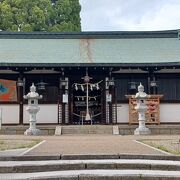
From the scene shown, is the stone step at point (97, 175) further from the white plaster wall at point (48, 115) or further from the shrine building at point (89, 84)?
the white plaster wall at point (48, 115)

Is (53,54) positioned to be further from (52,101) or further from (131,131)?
(131,131)

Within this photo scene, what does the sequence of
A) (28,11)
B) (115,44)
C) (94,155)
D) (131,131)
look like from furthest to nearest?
(28,11) < (115,44) < (131,131) < (94,155)

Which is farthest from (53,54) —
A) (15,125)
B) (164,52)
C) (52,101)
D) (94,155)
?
(94,155)

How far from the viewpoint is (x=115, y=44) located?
78.8 ft

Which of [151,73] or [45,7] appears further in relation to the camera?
[45,7]

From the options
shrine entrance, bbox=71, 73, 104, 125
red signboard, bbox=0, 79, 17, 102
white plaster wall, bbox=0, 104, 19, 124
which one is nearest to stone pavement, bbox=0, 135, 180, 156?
white plaster wall, bbox=0, 104, 19, 124

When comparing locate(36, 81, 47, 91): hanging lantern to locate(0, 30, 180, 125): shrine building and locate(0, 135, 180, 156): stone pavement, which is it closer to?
locate(0, 30, 180, 125): shrine building

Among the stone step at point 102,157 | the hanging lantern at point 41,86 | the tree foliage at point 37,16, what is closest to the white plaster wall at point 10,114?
the hanging lantern at point 41,86

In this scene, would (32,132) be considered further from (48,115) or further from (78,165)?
(78,165)

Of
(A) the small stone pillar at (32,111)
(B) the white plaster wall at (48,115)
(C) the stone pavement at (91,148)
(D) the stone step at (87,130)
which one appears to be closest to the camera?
(C) the stone pavement at (91,148)

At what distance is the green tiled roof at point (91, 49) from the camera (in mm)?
21375

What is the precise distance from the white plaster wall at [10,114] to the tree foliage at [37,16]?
14373 millimetres

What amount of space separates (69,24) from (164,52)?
15.2 meters

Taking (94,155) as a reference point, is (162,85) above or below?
above
